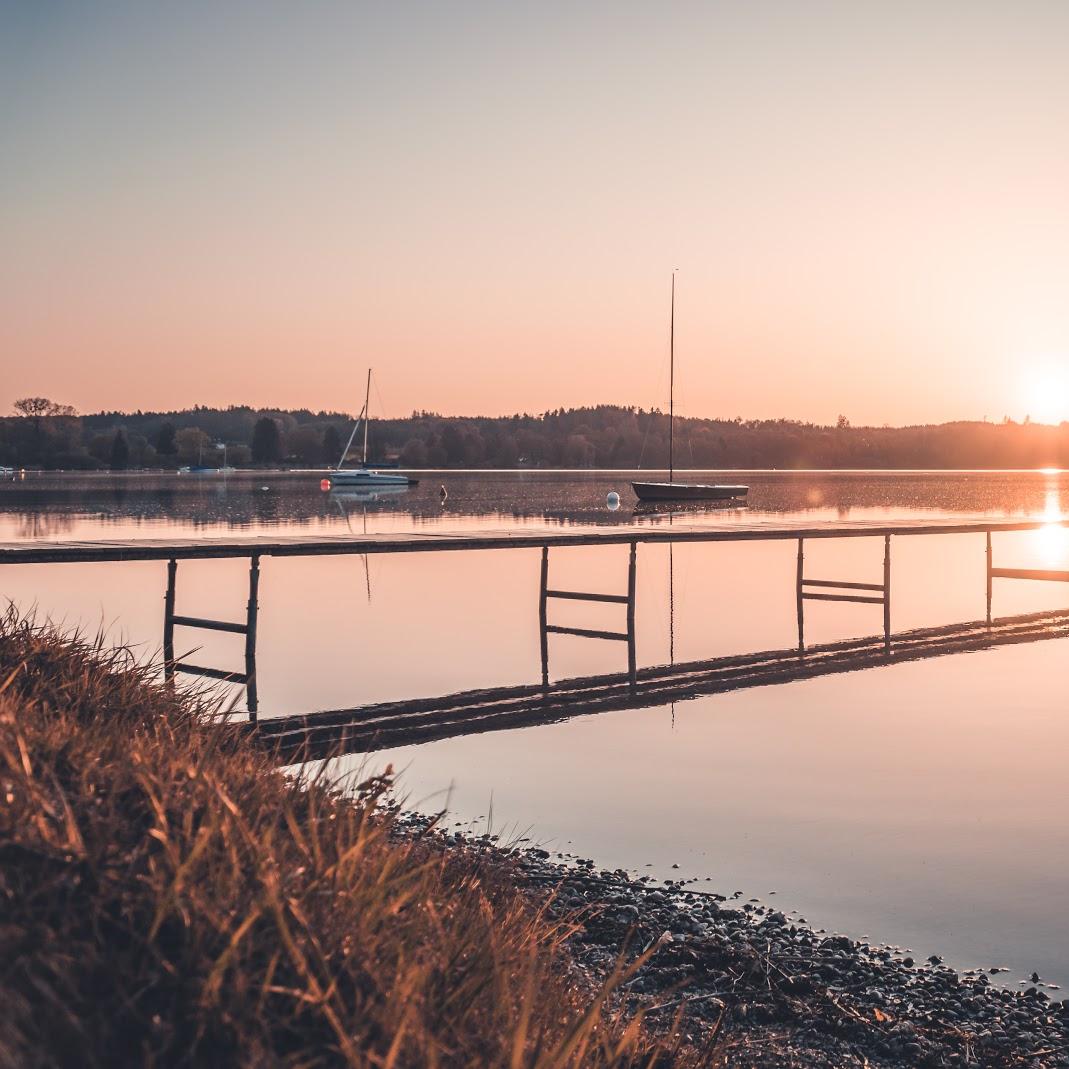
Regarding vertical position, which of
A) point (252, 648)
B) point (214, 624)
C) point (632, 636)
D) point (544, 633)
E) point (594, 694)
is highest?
point (214, 624)

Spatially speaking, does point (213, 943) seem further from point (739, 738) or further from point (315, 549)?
point (315, 549)

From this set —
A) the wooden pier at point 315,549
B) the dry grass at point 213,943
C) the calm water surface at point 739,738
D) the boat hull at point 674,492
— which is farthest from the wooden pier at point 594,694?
the boat hull at point 674,492

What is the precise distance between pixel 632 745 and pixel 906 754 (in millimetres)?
3581

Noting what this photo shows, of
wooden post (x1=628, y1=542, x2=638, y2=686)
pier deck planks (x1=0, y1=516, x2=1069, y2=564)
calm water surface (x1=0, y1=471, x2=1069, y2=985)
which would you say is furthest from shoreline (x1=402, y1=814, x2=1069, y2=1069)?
wooden post (x1=628, y1=542, x2=638, y2=686)

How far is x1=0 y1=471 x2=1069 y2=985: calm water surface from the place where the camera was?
10.2 m

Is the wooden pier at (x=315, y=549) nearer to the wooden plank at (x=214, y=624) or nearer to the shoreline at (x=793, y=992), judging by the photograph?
the wooden plank at (x=214, y=624)

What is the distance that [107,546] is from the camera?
17.7 meters

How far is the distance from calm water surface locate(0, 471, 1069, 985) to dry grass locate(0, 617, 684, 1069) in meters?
3.04

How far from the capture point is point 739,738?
53.6 feet

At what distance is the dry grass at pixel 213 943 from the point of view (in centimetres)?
312

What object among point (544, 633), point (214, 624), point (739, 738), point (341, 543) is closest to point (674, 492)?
point (544, 633)

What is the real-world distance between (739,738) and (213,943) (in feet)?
44.4

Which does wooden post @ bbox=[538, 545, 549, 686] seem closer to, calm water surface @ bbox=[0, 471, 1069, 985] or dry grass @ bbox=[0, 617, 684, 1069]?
calm water surface @ bbox=[0, 471, 1069, 985]

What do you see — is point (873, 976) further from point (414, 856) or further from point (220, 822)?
point (220, 822)
